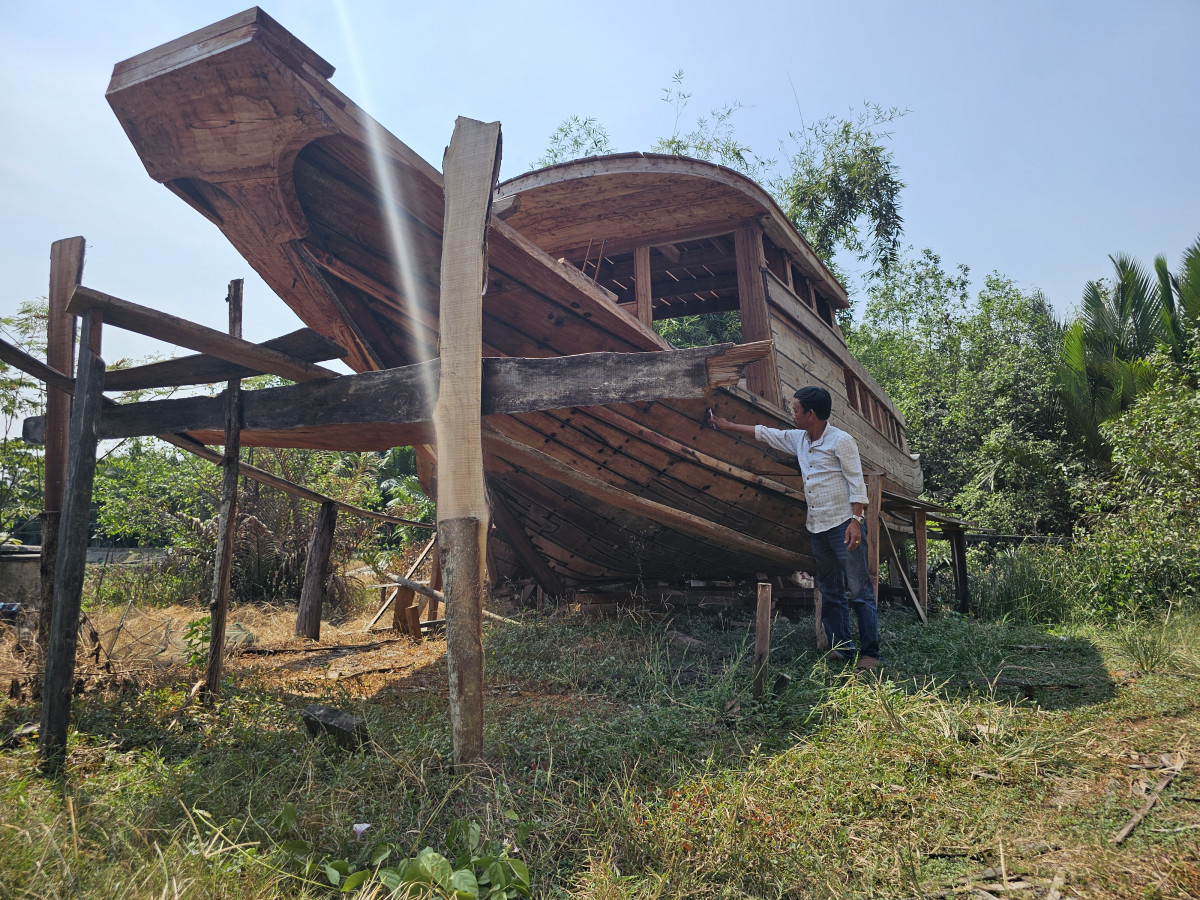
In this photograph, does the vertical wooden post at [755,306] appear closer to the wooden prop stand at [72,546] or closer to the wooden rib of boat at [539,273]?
the wooden rib of boat at [539,273]

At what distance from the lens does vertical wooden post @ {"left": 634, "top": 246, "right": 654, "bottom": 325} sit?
565 cm

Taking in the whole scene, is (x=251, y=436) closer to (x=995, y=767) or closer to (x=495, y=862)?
(x=495, y=862)

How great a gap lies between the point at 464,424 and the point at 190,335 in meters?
1.27

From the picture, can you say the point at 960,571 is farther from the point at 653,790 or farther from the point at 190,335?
the point at 190,335

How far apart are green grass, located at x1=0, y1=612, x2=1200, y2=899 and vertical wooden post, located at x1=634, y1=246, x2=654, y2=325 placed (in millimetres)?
2930

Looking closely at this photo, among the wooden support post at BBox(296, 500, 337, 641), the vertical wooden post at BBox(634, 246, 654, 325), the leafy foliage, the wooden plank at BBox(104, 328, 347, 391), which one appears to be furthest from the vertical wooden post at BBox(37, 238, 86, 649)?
the leafy foliage

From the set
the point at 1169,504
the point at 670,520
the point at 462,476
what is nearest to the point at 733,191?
the point at 670,520

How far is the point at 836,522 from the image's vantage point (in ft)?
13.7

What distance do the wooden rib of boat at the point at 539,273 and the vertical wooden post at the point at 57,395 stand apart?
796 mm

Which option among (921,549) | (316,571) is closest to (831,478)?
(921,549)

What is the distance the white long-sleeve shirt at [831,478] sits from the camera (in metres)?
4.13

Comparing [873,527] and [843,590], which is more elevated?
[873,527]

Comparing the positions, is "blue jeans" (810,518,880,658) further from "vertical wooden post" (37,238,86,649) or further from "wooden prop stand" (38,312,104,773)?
"vertical wooden post" (37,238,86,649)

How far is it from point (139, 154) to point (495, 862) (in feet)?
10.7
